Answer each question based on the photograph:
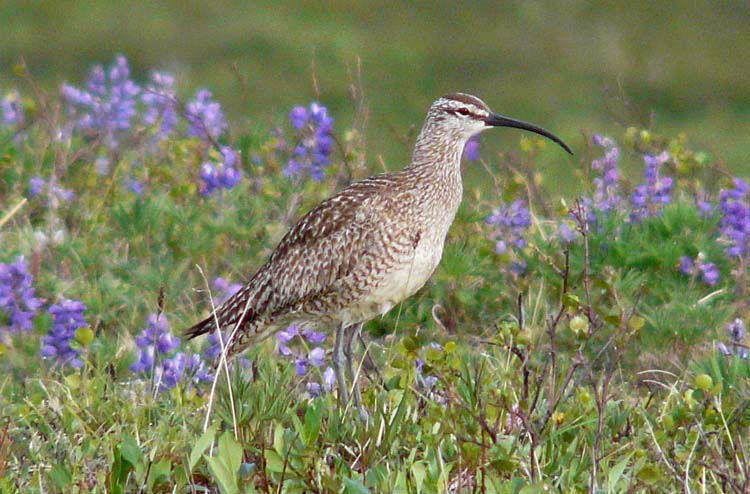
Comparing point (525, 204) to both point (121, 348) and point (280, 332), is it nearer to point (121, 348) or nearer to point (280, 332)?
point (280, 332)

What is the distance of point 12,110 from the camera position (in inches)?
407

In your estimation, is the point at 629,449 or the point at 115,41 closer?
the point at 629,449

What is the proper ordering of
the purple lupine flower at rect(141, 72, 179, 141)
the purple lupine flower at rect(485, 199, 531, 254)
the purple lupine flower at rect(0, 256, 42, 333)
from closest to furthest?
the purple lupine flower at rect(0, 256, 42, 333) → the purple lupine flower at rect(485, 199, 531, 254) → the purple lupine flower at rect(141, 72, 179, 141)

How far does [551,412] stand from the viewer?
200 inches

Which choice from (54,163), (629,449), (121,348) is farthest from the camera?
(54,163)

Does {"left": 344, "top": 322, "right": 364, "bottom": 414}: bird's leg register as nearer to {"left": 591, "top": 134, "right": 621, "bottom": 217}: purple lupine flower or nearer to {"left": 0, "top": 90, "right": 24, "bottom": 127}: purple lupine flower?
{"left": 591, "top": 134, "right": 621, "bottom": 217}: purple lupine flower

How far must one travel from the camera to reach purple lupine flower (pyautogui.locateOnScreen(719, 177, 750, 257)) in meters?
7.74

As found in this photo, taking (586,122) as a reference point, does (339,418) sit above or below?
above

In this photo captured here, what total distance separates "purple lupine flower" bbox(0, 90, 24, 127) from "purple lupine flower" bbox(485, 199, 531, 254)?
3148mm

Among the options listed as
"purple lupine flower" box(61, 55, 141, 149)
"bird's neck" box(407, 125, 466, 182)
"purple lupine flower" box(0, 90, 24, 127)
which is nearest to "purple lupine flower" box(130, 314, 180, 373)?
"bird's neck" box(407, 125, 466, 182)

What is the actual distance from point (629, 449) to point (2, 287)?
2.81 metres

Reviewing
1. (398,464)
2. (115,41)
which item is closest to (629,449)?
(398,464)

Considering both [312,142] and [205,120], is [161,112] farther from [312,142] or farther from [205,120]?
[312,142]

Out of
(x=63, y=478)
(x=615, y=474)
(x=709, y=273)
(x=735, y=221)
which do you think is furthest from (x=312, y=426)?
(x=735, y=221)
